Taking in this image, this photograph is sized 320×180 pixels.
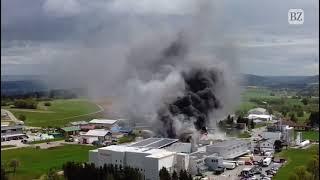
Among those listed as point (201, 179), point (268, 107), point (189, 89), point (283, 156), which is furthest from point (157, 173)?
point (268, 107)

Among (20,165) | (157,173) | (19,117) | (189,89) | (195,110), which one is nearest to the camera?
(157,173)

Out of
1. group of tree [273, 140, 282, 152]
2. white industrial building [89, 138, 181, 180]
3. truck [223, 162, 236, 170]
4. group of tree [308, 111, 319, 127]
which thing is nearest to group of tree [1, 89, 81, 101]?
white industrial building [89, 138, 181, 180]

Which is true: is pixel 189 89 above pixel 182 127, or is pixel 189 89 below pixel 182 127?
above

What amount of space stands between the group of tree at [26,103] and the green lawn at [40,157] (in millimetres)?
1205

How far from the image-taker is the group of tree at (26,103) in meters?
9.87

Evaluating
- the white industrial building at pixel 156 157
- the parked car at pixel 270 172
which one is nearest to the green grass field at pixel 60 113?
the white industrial building at pixel 156 157

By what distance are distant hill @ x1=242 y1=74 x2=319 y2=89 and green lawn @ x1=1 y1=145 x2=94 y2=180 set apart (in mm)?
5707

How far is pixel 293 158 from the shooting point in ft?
28.8

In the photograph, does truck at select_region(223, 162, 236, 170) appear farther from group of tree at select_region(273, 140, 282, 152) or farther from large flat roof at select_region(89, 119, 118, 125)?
large flat roof at select_region(89, 119, 118, 125)

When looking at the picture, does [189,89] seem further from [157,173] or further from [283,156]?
[157,173]

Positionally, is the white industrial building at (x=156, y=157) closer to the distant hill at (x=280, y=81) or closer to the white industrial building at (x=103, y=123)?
the white industrial building at (x=103, y=123)

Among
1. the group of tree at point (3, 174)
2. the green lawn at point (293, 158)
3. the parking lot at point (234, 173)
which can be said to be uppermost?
the group of tree at point (3, 174)

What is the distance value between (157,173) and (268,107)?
8310mm

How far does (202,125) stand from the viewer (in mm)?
11547
